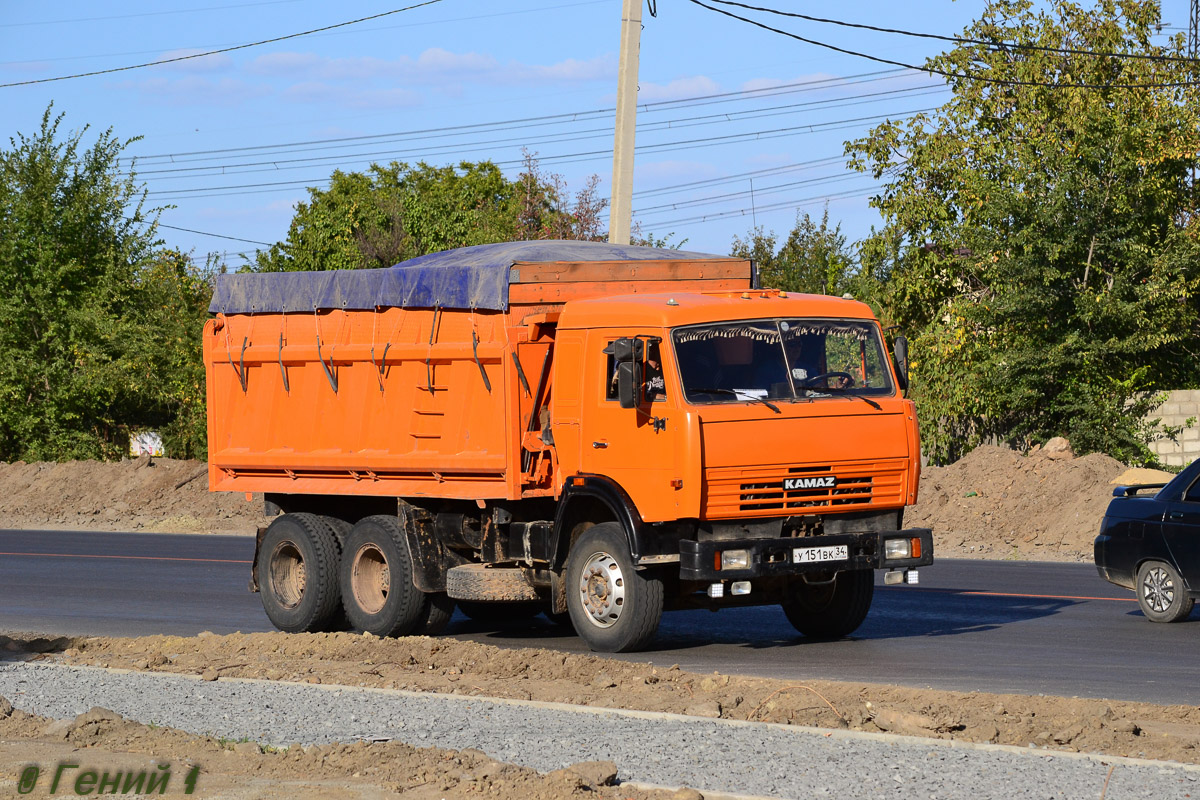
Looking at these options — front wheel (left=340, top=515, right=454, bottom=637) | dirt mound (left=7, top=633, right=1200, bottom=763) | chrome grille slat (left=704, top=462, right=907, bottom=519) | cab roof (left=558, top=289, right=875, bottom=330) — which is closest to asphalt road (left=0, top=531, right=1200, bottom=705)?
front wheel (left=340, top=515, right=454, bottom=637)

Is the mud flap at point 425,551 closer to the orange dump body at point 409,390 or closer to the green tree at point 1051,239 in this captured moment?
the orange dump body at point 409,390

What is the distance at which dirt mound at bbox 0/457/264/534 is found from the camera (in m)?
37.2

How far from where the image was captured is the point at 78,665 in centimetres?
1183

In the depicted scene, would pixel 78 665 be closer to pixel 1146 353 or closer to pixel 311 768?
pixel 311 768

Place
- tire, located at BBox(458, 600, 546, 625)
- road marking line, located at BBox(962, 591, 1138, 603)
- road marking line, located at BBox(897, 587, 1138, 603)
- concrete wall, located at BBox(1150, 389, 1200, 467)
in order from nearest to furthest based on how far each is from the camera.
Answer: tire, located at BBox(458, 600, 546, 625) → road marking line, located at BBox(962, 591, 1138, 603) → road marking line, located at BBox(897, 587, 1138, 603) → concrete wall, located at BBox(1150, 389, 1200, 467)

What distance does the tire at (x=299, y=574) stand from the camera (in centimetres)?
1505

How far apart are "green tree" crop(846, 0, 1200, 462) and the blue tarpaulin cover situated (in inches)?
585

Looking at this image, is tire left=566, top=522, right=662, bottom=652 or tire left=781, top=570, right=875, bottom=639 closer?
tire left=566, top=522, right=662, bottom=652

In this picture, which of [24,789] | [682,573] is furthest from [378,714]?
[682,573]

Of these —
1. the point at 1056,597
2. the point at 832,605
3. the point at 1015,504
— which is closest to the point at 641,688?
the point at 832,605

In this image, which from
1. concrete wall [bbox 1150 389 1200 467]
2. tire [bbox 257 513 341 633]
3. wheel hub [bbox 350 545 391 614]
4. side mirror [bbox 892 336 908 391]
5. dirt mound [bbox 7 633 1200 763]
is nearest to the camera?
dirt mound [bbox 7 633 1200 763]

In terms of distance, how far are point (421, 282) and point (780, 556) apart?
442cm

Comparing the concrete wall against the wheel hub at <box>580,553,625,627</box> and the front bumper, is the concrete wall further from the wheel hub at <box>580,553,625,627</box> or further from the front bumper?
the wheel hub at <box>580,553,625,627</box>

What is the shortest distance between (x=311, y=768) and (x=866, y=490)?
21.1ft
